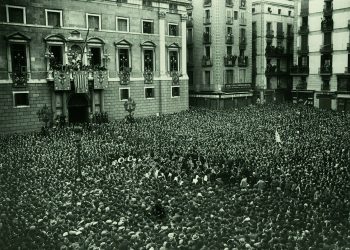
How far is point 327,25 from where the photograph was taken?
162ft

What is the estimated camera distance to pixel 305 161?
21641 millimetres

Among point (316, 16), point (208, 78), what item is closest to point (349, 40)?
point (316, 16)

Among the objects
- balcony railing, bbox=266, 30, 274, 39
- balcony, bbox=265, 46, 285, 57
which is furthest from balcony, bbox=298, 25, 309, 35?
balcony, bbox=265, 46, 285, 57

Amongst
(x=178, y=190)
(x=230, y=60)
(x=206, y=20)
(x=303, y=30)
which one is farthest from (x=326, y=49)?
(x=178, y=190)

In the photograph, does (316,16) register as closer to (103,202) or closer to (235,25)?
(235,25)

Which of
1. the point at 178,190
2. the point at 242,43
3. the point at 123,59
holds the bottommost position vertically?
the point at 178,190

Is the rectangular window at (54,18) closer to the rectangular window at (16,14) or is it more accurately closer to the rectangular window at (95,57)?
the rectangular window at (16,14)

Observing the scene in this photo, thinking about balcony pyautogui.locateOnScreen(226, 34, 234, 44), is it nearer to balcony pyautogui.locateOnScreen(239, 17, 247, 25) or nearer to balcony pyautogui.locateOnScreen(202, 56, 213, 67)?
balcony pyautogui.locateOnScreen(239, 17, 247, 25)

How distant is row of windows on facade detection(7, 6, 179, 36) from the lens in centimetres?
3338

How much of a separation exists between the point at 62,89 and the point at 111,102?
602cm

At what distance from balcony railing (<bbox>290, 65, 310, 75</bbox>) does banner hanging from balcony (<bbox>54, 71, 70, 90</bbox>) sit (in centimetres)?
3276

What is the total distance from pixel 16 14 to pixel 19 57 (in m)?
3.70

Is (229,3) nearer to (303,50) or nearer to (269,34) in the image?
(269,34)

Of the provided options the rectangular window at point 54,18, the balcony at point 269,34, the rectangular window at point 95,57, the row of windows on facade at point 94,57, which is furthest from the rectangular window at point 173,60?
the balcony at point 269,34
